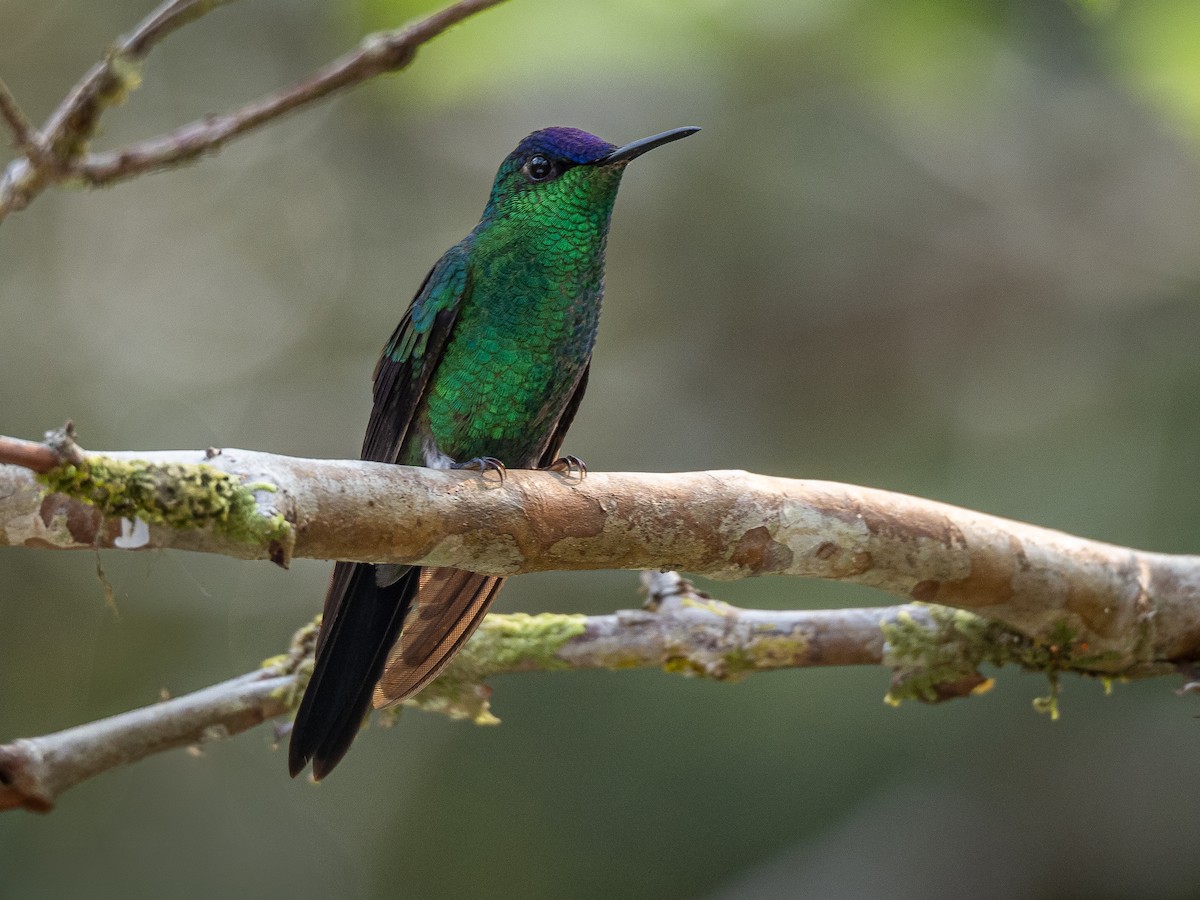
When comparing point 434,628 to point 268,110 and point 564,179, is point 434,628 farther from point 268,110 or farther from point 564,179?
point 268,110

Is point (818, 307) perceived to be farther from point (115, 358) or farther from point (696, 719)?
point (115, 358)

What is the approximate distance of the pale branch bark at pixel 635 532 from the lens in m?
1.98

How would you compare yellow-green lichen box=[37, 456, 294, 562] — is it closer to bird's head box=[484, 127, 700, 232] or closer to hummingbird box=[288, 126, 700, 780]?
hummingbird box=[288, 126, 700, 780]

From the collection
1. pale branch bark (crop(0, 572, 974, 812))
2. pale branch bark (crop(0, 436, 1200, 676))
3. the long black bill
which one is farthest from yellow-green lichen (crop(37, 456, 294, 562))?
the long black bill

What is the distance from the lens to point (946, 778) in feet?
17.6

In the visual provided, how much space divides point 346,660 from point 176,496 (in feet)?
4.21

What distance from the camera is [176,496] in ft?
6.52

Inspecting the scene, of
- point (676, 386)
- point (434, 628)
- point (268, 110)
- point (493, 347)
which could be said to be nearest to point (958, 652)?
point (434, 628)

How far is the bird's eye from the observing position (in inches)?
140

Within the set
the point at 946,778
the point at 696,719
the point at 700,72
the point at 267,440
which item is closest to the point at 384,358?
the point at 700,72

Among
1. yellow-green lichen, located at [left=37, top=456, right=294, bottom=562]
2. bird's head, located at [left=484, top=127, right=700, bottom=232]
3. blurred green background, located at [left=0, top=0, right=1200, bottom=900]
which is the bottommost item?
blurred green background, located at [left=0, top=0, right=1200, bottom=900]

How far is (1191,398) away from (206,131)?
213 inches

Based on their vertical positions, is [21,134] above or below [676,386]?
above

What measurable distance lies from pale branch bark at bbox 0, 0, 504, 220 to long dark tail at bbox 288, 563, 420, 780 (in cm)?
180
